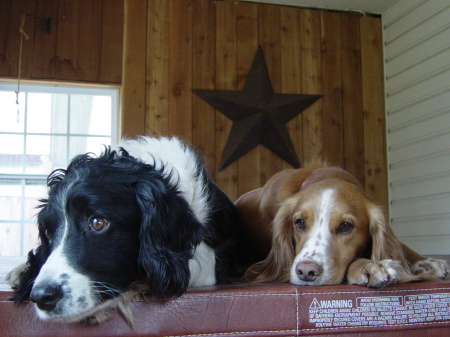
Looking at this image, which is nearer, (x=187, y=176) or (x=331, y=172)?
(x=187, y=176)

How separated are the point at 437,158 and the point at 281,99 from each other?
1467 millimetres

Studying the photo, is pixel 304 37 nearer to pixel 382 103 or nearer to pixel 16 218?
pixel 382 103

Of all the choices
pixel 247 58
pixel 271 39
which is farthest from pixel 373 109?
pixel 247 58

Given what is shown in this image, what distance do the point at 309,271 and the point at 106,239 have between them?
0.65 metres

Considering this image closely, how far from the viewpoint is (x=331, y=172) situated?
2.24 metres

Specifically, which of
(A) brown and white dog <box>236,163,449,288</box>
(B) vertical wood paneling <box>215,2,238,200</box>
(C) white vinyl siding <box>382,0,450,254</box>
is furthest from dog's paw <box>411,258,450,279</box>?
(B) vertical wood paneling <box>215,2,238,200</box>

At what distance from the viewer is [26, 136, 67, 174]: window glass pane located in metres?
4.97

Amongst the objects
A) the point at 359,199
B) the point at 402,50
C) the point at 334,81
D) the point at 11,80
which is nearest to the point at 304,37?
the point at 334,81

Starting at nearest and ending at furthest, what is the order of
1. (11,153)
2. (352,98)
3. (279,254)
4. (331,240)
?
(331,240)
(279,254)
(11,153)
(352,98)

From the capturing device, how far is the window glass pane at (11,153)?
16.1 feet

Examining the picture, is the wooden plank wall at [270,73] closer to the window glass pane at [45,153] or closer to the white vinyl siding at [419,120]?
the white vinyl siding at [419,120]

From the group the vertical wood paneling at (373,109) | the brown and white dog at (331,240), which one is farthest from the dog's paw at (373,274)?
the vertical wood paneling at (373,109)

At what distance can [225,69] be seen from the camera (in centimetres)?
505

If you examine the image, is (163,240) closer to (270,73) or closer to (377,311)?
(377,311)
